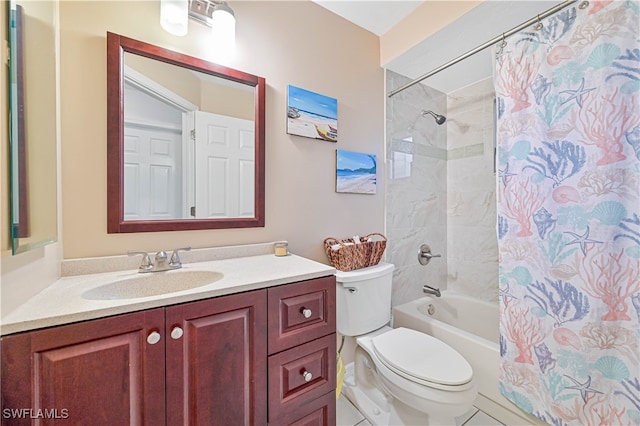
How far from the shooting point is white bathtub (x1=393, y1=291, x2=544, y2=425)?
1336mm

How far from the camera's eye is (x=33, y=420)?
56 centimetres

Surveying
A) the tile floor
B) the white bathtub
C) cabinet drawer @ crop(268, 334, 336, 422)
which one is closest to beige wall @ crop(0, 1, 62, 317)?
cabinet drawer @ crop(268, 334, 336, 422)

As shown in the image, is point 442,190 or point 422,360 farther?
point 442,190

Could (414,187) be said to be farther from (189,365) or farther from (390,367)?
(189,365)

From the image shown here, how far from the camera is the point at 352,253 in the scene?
1451 millimetres

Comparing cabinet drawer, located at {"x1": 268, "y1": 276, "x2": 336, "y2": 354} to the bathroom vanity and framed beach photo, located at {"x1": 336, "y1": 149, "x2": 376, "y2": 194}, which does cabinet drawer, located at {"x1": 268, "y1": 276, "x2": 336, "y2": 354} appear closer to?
the bathroom vanity

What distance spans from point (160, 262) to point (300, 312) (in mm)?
614

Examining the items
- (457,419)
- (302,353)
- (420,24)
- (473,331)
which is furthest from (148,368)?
(473,331)

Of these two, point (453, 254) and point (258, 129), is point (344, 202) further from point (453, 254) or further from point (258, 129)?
point (453, 254)

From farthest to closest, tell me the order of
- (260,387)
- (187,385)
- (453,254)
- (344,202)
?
(453,254), (344,202), (260,387), (187,385)

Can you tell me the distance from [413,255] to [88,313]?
192 centimetres

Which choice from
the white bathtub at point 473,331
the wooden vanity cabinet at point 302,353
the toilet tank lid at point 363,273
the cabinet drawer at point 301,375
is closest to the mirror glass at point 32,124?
the wooden vanity cabinet at point 302,353

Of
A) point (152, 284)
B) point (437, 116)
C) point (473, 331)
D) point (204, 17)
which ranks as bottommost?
point (473, 331)

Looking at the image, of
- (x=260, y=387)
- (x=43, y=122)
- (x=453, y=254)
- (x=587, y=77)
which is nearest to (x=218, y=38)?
(x=43, y=122)
